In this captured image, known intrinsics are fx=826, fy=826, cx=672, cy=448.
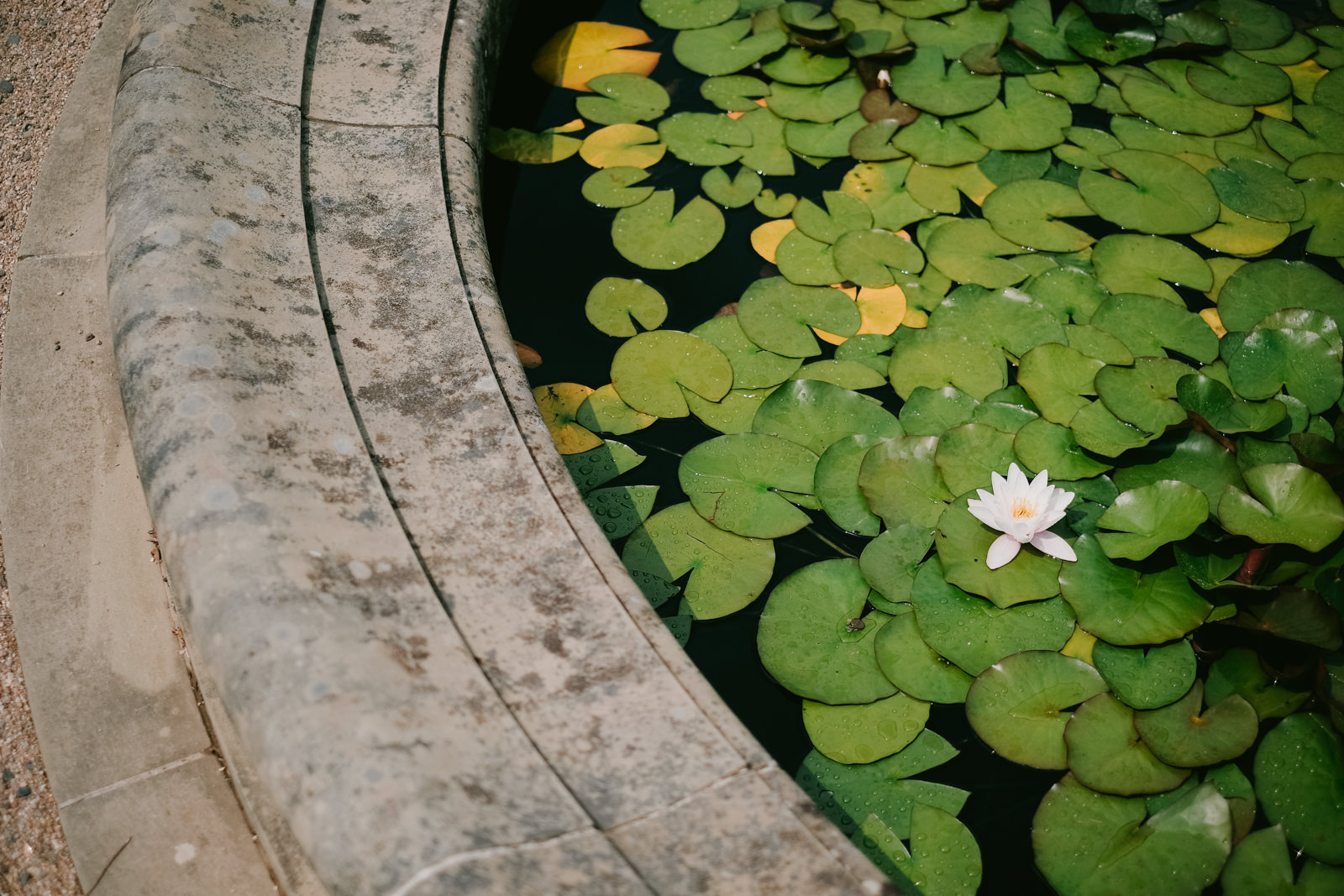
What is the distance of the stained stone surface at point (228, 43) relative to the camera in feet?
5.61

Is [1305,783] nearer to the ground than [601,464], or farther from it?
nearer to the ground

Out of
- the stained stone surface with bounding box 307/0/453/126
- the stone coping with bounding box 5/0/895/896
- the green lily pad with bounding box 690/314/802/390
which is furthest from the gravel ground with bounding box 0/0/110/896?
the green lily pad with bounding box 690/314/802/390

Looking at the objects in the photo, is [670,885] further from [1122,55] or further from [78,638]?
[1122,55]

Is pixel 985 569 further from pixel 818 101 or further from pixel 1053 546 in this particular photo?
pixel 818 101

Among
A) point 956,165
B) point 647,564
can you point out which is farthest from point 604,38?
point 647,564

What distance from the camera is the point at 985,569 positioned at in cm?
168

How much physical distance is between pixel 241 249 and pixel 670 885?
128cm

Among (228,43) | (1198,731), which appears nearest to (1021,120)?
(1198,731)

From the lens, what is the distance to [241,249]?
4.91 feet

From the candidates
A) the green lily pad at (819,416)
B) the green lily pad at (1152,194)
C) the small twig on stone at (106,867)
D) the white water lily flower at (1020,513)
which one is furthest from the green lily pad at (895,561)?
the small twig on stone at (106,867)

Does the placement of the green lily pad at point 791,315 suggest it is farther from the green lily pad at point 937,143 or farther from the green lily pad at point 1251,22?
the green lily pad at point 1251,22

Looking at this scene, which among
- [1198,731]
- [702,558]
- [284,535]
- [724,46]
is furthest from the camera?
[724,46]

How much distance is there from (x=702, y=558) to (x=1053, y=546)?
0.72 m

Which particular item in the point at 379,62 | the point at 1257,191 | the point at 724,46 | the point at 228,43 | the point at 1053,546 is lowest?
the point at 1053,546
